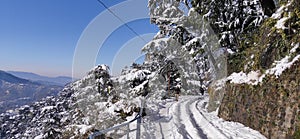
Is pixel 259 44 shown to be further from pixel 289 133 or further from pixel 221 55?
pixel 221 55

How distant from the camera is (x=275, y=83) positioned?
676cm

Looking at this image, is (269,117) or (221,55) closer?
(269,117)

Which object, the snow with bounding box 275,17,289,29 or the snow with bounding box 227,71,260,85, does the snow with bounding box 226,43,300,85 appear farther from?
the snow with bounding box 275,17,289,29

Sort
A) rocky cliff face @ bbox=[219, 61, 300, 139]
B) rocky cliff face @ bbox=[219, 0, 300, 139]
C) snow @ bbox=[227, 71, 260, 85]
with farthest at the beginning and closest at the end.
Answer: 1. snow @ bbox=[227, 71, 260, 85]
2. rocky cliff face @ bbox=[219, 0, 300, 139]
3. rocky cliff face @ bbox=[219, 61, 300, 139]

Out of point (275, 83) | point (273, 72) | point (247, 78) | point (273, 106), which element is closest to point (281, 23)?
point (273, 72)

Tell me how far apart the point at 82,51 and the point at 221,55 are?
31.5ft

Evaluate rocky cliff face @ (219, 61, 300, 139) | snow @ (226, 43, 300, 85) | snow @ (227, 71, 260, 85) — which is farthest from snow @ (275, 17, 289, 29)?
snow @ (227, 71, 260, 85)

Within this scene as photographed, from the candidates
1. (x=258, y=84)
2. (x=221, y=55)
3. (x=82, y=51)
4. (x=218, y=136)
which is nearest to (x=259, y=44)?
(x=258, y=84)

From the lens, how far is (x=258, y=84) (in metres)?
7.82

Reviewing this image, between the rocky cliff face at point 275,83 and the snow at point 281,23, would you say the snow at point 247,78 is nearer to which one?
the rocky cliff face at point 275,83

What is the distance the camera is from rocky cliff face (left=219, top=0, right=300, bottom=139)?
19.1 feet

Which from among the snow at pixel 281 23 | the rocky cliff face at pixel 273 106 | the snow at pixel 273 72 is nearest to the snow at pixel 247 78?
the snow at pixel 273 72

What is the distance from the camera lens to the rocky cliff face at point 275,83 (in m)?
5.82

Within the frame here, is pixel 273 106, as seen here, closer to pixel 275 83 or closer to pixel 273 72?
pixel 275 83
